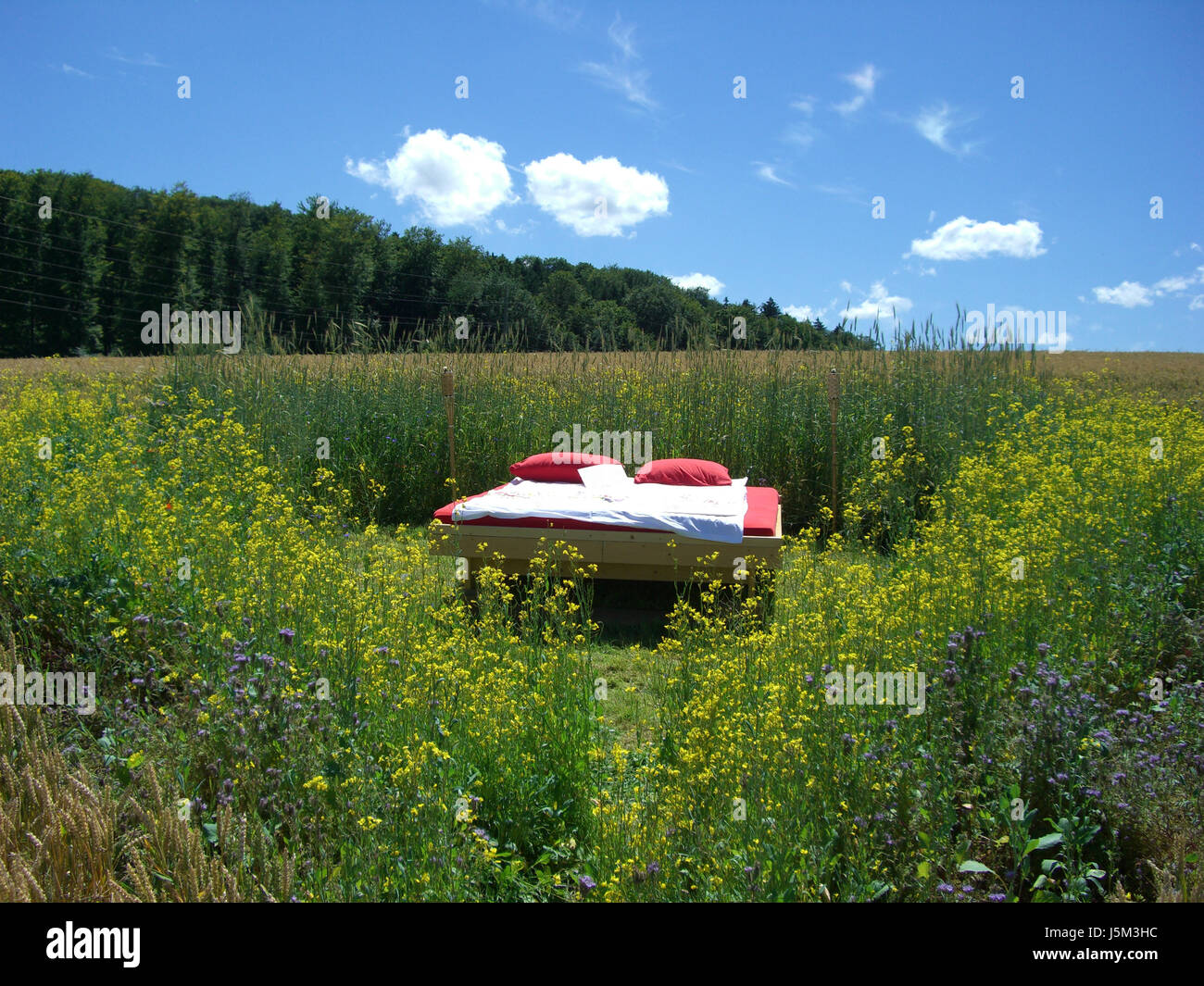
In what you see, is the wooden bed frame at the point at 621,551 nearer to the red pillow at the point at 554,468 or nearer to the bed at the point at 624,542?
the bed at the point at 624,542

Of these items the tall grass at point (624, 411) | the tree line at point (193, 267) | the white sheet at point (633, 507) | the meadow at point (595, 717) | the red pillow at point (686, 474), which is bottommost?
the meadow at point (595, 717)

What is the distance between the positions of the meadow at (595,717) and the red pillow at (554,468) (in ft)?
3.87

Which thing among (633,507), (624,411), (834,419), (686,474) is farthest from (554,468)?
(834,419)

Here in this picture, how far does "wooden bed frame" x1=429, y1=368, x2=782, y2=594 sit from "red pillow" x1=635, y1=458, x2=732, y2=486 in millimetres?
1229

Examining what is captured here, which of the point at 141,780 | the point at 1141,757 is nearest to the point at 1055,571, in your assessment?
the point at 1141,757

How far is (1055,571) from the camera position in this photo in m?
3.88

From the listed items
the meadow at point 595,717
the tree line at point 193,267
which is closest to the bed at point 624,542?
the meadow at point 595,717

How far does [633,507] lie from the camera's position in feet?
18.4

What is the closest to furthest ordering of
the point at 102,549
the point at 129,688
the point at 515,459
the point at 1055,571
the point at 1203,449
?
the point at 129,688, the point at 1055,571, the point at 102,549, the point at 1203,449, the point at 515,459

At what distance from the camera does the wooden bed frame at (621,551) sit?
5289 mm
